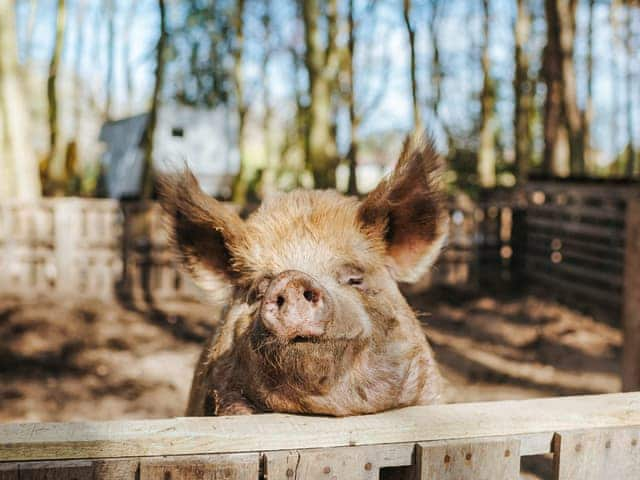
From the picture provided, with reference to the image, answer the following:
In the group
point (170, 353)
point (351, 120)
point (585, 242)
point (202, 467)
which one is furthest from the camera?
point (351, 120)

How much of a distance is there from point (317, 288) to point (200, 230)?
1.17 meters

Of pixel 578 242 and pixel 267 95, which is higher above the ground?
pixel 267 95

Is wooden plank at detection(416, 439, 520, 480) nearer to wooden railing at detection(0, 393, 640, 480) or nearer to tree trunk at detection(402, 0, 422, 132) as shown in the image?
wooden railing at detection(0, 393, 640, 480)

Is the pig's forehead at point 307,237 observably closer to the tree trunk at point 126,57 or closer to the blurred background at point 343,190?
the blurred background at point 343,190

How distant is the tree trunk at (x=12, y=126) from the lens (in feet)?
44.2

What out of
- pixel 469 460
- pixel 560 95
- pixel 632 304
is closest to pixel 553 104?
pixel 560 95

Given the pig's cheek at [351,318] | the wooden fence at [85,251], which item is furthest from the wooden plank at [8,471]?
the wooden fence at [85,251]

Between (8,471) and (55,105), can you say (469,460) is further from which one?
(55,105)

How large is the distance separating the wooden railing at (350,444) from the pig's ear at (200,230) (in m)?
1.32

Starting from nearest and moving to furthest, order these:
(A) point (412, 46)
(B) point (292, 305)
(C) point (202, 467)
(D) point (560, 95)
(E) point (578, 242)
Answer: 1. (C) point (202, 467)
2. (B) point (292, 305)
3. (E) point (578, 242)
4. (A) point (412, 46)
5. (D) point (560, 95)

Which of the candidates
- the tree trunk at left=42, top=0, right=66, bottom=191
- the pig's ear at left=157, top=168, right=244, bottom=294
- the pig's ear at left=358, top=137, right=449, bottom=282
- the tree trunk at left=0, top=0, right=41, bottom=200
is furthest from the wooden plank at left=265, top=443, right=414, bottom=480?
the tree trunk at left=42, top=0, right=66, bottom=191

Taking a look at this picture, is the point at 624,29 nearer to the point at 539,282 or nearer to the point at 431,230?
the point at 539,282

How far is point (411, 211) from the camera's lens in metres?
3.15

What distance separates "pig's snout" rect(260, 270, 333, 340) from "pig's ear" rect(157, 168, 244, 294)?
928 millimetres
